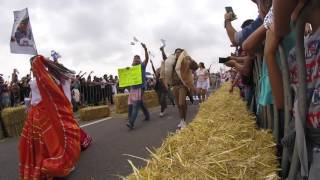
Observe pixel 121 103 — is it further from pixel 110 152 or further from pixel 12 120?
pixel 110 152

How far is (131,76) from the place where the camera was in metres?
12.7

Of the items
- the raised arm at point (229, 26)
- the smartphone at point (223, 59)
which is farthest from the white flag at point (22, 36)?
the raised arm at point (229, 26)

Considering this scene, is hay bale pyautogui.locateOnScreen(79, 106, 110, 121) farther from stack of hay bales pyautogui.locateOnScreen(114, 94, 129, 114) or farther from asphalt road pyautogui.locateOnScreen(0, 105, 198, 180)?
asphalt road pyautogui.locateOnScreen(0, 105, 198, 180)

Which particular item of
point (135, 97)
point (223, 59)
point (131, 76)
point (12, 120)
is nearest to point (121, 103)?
point (12, 120)

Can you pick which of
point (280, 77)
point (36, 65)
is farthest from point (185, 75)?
point (280, 77)

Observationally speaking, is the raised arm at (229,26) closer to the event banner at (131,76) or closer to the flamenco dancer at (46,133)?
the flamenco dancer at (46,133)

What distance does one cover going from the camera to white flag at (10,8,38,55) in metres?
10.5

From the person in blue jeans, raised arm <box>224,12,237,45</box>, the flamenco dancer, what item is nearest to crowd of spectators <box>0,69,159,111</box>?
the person in blue jeans

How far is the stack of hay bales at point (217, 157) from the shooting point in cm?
259

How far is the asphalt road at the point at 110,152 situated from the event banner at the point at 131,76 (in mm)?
1175

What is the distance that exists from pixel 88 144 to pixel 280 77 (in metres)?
6.64

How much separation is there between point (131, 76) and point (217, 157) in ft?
32.5

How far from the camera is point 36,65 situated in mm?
6527

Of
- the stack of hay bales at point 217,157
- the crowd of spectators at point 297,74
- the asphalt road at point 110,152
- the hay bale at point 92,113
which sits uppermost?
the crowd of spectators at point 297,74
